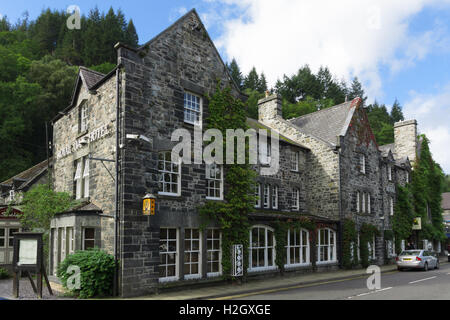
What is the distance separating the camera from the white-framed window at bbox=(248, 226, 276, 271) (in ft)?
63.6

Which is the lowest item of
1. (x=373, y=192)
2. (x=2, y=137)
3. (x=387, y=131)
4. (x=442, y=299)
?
(x=442, y=299)

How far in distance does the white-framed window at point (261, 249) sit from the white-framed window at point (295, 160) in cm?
689

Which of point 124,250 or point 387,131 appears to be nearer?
point 124,250

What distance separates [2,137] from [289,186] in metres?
27.5

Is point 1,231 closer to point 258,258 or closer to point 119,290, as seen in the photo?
point 119,290

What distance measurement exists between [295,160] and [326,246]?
6.12 meters

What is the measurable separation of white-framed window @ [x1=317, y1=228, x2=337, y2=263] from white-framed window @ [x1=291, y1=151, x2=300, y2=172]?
15.0ft

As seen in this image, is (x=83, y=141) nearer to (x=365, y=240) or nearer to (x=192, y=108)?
(x=192, y=108)

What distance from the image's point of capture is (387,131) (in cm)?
6475

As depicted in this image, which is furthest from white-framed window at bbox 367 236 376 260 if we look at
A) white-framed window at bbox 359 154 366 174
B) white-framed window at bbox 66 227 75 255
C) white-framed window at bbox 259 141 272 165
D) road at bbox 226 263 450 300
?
white-framed window at bbox 66 227 75 255

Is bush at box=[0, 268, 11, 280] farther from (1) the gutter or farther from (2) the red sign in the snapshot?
(1) the gutter

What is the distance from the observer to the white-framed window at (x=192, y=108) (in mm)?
17219
